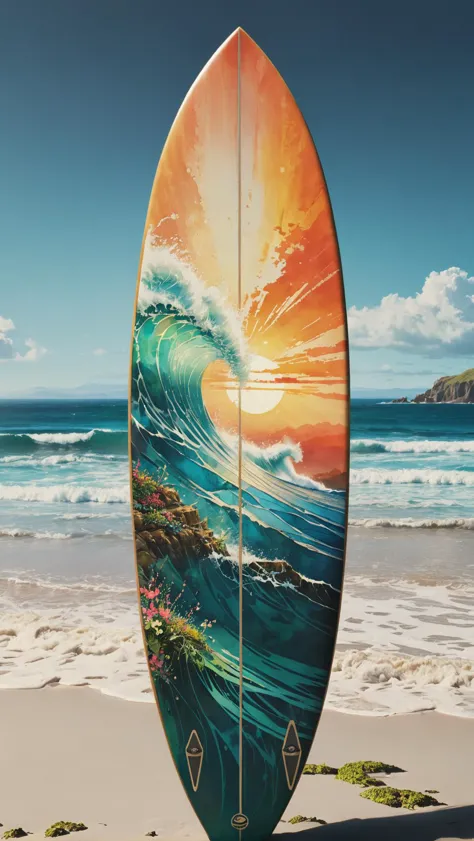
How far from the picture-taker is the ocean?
4129 millimetres

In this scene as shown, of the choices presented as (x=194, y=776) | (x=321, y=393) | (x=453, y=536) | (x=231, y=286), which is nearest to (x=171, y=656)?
(x=194, y=776)

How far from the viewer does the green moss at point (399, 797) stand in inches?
105

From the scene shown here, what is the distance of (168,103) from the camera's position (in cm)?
1226

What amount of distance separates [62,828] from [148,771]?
1.83 ft

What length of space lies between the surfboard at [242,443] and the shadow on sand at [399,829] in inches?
8.1

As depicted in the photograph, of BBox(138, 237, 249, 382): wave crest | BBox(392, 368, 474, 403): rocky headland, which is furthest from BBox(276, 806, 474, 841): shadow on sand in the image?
BBox(392, 368, 474, 403): rocky headland

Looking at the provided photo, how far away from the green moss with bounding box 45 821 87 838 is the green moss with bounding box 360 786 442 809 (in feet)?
3.58

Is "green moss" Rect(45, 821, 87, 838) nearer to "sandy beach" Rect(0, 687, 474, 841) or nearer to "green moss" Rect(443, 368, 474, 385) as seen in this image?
"sandy beach" Rect(0, 687, 474, 841)

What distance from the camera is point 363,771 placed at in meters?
2.95

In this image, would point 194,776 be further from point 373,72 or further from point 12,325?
point 12,325

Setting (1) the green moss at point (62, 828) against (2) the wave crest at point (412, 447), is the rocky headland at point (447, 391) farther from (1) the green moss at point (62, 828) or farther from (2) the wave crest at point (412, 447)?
(1) the green moss at point (62, 828)

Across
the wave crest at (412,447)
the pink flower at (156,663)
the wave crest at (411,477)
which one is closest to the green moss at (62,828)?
the pink flower at (156,663)

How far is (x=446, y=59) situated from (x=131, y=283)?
9.94 meters

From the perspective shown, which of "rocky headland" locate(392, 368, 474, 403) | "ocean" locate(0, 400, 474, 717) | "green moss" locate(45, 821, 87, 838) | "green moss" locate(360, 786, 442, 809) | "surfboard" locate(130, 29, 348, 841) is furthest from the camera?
"rocky headland" locate(392, 368, 474, 403)
